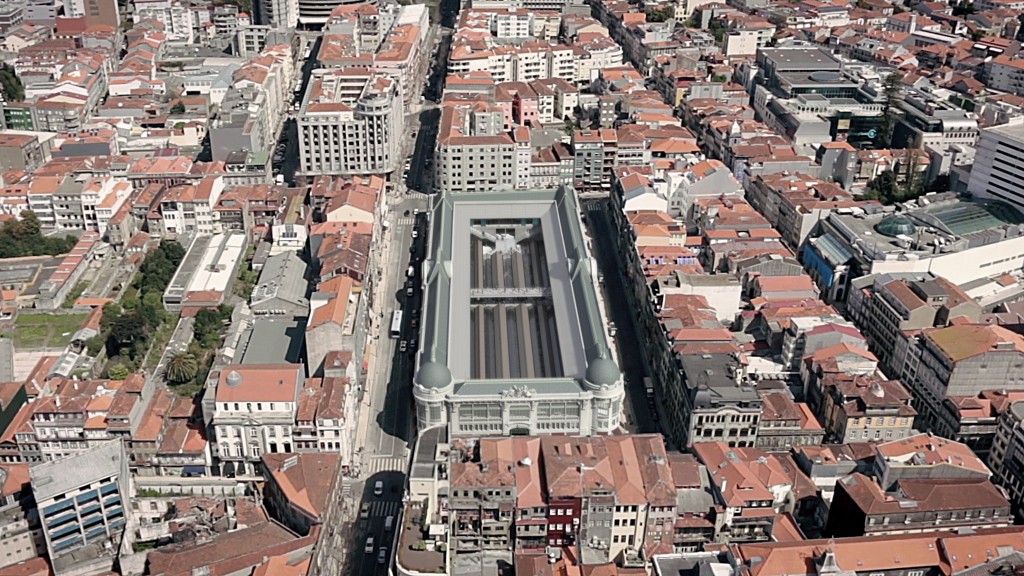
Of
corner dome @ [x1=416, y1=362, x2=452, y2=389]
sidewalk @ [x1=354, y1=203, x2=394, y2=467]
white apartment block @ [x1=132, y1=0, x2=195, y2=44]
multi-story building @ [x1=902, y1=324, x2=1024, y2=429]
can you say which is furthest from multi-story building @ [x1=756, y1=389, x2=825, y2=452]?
white apartment block @ [x1=132, y1=0, x2=195, y2=44]

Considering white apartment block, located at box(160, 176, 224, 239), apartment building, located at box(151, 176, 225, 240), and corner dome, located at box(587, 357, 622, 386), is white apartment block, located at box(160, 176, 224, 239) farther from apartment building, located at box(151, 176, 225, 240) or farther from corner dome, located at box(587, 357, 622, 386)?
corner dome, located at box(587, 357, 622, 386)

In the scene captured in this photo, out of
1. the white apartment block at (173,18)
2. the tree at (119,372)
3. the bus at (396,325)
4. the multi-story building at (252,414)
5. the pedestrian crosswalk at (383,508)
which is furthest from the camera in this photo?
the white apartment block at (173,18)

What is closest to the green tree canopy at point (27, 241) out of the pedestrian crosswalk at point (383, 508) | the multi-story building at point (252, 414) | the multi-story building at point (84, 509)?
the multi-story building at point (252, 414)

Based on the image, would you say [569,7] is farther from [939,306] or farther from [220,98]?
[939,306]

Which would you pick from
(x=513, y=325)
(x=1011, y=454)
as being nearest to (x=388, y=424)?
(x=513, y=325)

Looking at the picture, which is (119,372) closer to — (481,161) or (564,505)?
(564,505)

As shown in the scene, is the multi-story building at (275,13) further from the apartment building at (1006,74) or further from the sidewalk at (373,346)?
the apartment building at (1006,74)
